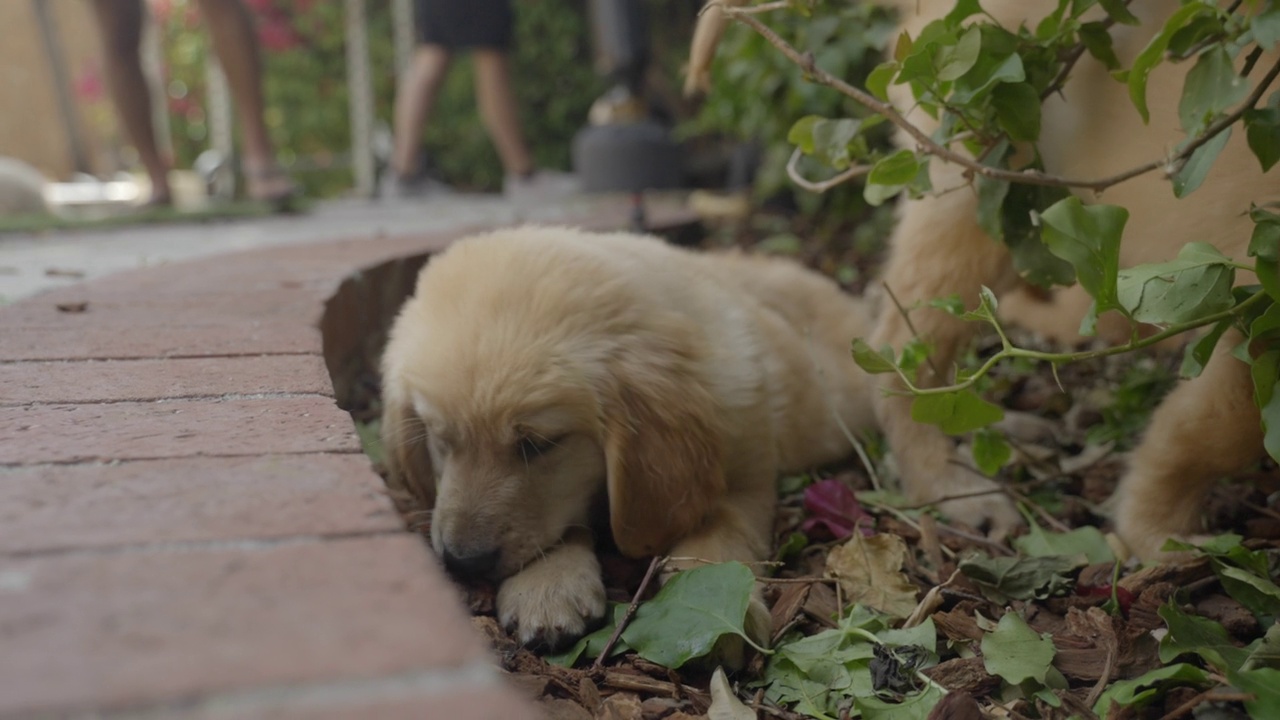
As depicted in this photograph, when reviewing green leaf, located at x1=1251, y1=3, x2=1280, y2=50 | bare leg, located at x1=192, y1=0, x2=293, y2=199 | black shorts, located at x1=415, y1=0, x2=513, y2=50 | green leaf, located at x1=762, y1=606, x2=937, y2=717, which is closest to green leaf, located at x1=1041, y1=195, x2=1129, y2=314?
green leaf, located at x1=1251, y1=3, x2=1280, y2=50

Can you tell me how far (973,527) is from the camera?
2.23 metres

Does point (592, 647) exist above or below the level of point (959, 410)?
below

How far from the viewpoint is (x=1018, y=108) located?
1.61m

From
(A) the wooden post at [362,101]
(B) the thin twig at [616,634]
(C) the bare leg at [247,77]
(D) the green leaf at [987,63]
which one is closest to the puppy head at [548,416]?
(B) the thin twig at [616,634]

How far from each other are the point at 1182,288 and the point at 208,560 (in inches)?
46.9

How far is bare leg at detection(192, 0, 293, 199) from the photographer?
5379 mm

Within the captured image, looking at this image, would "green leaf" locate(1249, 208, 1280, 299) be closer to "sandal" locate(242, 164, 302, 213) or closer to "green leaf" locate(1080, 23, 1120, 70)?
"green leaf" locate(1080, 23, 1120, 70)

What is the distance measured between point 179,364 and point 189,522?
81 cm

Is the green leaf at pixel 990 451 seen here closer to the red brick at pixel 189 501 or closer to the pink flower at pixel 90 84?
the red brick at pixel 189 501

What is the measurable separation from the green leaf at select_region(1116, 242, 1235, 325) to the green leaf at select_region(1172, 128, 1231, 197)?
78mm

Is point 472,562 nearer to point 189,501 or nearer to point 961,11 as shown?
point 189,501

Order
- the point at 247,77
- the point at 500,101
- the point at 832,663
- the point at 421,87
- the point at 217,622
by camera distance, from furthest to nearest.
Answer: the point at 500,101, the point at 421,87, the point at 247,77, the point at 832,663, the point at 217,622

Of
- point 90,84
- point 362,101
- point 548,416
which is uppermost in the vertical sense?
point 548,416

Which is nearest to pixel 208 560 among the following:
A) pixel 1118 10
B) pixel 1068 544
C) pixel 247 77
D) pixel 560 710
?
pixel 560 710
